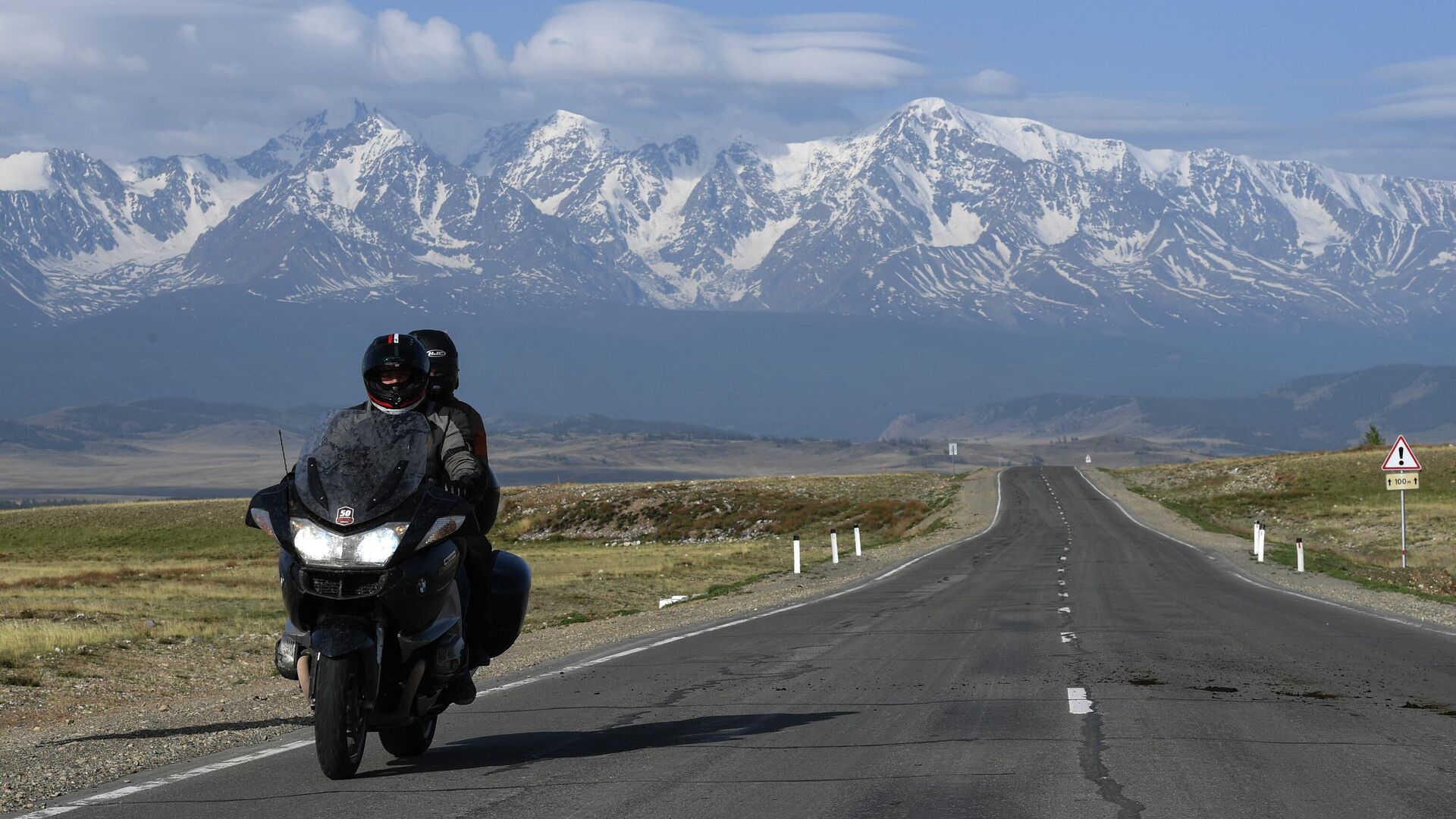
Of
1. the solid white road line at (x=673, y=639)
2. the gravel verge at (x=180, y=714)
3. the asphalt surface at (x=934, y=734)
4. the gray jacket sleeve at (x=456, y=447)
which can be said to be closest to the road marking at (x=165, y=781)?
the asphalt surface at (x=934, y=734)

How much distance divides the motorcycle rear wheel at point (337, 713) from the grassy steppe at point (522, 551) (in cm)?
879

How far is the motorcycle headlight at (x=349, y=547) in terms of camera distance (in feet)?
28.2

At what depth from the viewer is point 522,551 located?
232 ft

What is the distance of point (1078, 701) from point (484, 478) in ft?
18.6

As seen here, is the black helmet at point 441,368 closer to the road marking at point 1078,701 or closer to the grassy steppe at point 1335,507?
the road marking at point 1078,701

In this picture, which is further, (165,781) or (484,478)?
(165,781)

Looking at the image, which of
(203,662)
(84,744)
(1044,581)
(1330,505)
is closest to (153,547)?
(1330,505)

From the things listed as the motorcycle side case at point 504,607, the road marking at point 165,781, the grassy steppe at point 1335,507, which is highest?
the motorcycle side case at point 504,607

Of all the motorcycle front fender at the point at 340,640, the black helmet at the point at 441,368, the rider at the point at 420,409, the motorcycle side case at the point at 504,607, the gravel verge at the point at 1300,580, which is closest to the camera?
the motorcycle front fender at the point at 340,640

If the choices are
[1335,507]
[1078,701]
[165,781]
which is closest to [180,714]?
[165,781]

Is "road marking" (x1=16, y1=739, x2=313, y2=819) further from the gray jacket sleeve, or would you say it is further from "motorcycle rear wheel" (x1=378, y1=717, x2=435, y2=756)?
the gray jacket sleeve

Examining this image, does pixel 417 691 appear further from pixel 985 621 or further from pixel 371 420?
pixel 985 621

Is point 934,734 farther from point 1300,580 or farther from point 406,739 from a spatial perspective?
point 1300,580

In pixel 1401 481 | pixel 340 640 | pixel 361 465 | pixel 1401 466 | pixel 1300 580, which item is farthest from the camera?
pixel 1401 481
